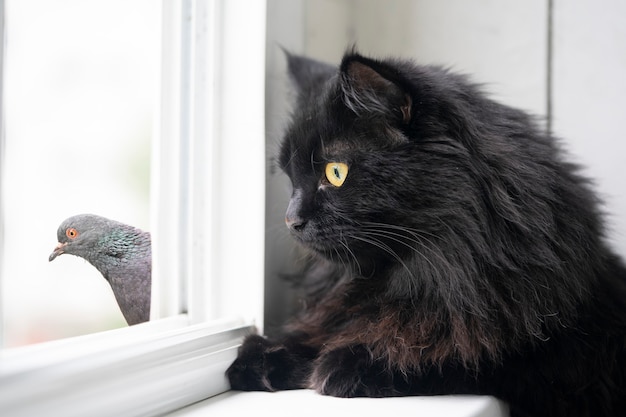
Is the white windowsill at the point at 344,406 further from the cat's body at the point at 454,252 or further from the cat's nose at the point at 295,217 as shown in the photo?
the cat's nose at the point at 295,217

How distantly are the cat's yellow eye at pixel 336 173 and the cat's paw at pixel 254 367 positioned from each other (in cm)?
38

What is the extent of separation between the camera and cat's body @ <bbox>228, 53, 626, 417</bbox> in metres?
1.06

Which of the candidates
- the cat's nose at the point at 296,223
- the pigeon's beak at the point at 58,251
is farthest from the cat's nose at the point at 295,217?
the pigeon's beak at the point at 58,251

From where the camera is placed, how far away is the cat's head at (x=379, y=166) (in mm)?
1068

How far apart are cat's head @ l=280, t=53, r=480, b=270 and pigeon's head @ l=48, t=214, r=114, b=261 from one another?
38 centimetres

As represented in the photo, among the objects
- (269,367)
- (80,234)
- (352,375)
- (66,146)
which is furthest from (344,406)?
(66,146)

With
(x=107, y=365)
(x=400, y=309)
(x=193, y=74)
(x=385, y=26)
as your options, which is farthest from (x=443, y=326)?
(x=385, y=26)

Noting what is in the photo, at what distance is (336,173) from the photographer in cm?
114

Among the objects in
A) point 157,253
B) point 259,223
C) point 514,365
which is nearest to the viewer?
point 514,365

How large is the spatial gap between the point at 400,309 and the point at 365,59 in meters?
0.52

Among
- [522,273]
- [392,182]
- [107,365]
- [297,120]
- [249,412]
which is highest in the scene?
[297,120]

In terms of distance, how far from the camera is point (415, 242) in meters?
1.11

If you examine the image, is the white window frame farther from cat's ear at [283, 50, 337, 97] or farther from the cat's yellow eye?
the cat's yellow eye

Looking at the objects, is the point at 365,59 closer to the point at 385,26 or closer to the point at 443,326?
the point at 443,326
